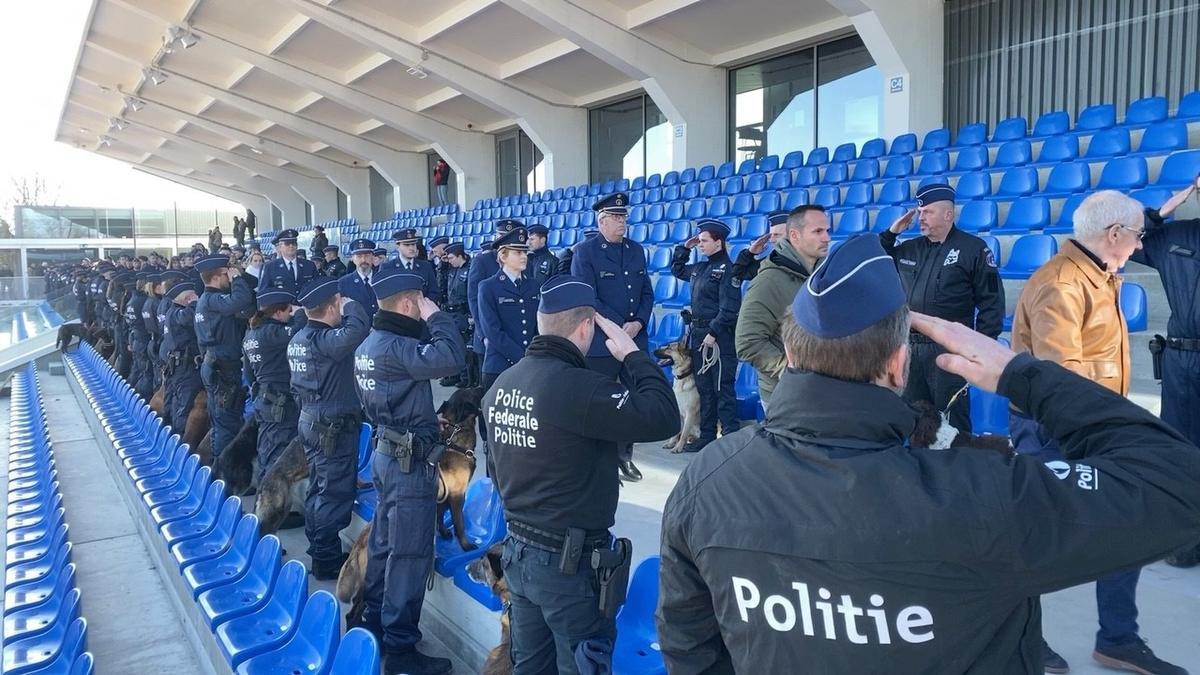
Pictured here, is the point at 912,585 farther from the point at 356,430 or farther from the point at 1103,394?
A: the point at 356,430

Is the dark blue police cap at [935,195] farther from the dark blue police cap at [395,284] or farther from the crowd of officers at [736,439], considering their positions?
the dark blue police cap at [395,284]

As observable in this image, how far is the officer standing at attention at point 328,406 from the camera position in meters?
4.16

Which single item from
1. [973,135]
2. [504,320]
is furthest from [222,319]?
[973,135]

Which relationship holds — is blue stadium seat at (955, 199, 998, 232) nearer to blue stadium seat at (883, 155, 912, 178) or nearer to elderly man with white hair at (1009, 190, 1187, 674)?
blue stadium seat at (883, 155, 912, 178)

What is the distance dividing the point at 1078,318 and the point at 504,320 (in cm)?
362

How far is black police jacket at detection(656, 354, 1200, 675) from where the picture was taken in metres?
1.01

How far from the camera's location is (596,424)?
2.25m

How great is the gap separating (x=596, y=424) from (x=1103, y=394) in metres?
1.33

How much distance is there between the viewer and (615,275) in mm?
5391

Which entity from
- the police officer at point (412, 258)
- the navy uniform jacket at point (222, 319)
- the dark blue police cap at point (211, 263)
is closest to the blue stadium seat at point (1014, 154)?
the police officer at point (412, 258)

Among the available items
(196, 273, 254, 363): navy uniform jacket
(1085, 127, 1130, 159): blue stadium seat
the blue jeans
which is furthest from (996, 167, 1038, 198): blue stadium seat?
(196, 273, 254, 363): navy uniform jacket

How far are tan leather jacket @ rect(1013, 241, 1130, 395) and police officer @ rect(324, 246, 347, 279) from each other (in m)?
9.51

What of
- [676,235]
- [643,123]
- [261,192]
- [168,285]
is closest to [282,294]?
[168,285]

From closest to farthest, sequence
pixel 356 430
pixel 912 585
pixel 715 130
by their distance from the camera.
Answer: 1. pixel 912 585
2. pixel 356 430
3. pixel 715 130
